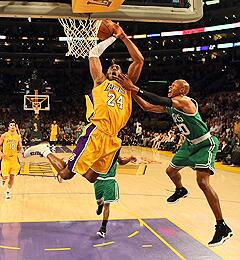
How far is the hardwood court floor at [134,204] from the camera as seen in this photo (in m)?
6.98

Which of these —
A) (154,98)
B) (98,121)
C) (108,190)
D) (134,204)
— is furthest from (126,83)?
(134,204)

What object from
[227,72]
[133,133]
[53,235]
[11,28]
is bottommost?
[133,133]

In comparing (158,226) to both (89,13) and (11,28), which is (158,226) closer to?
(89,13)

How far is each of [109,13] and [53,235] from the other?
147 inches

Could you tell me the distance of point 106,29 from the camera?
4379mm

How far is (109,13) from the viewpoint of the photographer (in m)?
3.87

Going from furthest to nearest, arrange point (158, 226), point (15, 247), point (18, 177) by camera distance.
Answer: point (18, 177) → point (158, 226) → point (15, 247)

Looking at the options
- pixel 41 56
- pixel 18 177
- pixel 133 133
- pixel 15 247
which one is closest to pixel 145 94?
pixel 15 247

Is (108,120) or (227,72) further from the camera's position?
(227,72)

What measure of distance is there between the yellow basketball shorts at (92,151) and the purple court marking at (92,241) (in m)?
1.40

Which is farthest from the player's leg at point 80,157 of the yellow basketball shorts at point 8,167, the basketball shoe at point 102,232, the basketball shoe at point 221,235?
the yellow basketball shorts at point 8,167

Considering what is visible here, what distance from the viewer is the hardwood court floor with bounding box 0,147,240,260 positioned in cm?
698

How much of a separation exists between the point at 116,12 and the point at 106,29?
0.53 meters

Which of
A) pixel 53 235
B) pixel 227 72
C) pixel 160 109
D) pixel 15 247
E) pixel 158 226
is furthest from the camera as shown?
pixel 227 72
